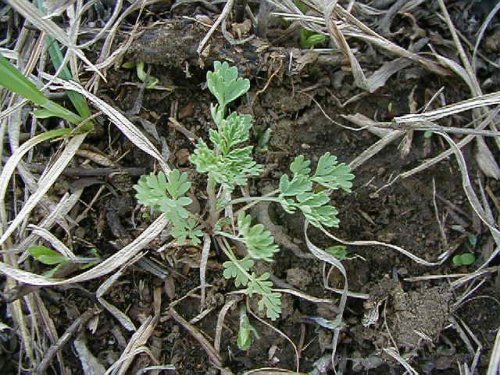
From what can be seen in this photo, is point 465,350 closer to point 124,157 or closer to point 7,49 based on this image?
point 124,157

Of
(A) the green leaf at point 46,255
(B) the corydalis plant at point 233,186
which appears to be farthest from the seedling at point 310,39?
(A) the green leaf at point 46,255

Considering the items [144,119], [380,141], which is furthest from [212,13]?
[380,141]

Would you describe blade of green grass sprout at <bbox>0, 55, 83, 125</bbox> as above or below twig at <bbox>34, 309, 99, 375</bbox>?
above

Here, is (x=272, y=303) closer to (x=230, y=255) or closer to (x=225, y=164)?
(x=230, y=255)

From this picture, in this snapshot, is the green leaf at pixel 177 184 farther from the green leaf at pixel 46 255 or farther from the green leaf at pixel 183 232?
the green leaf at pixel 46 255

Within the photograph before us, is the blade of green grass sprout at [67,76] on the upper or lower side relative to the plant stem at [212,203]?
upper

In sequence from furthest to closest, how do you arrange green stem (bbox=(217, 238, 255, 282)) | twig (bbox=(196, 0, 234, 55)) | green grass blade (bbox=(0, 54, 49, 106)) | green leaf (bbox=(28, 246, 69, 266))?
twig (bbox=(196, 0, 234, 55)), green leaf (bbox=(28, 246, 69, 266)), green stem (bbox=(217, 238, 255, 282)), green grass blade (bbox=(0, 54, 49, 106))

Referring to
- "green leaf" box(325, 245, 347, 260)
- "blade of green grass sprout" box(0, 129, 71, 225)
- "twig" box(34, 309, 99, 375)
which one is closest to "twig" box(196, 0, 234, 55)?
"blade of green grass sprout" box(0, 129, 71, 225)

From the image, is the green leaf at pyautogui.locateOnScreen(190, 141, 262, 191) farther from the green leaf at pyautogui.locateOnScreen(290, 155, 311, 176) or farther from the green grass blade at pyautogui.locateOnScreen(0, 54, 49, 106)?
the green grass blade at pyautogui.locateOnScreen(0, 54, 49, 106)
